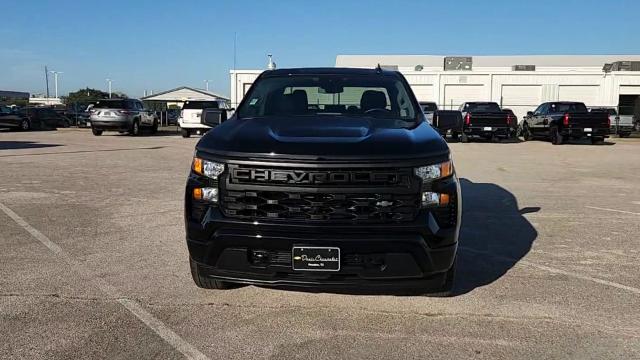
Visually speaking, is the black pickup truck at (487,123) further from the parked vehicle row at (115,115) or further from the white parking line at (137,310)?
the white parking line at (137,310)

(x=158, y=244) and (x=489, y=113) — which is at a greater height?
(x=489, y=113)

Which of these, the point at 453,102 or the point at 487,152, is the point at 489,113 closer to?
the point at 487,152

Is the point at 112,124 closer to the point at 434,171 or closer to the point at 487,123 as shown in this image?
the point at 487,123

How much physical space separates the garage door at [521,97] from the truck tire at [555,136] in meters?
15.4

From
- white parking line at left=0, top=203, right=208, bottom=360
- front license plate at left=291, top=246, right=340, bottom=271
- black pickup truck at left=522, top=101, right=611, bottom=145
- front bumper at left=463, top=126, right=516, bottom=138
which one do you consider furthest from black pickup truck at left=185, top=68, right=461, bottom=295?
front bumper at left=463, top=126, right=516, bottom=138

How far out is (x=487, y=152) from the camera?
2058cm

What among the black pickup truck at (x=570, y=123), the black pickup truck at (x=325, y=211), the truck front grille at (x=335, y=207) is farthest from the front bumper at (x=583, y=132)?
the truck front grille at (x=335, y=207)

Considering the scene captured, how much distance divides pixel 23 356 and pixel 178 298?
1.23m

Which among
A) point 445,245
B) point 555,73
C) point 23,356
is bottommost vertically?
point 23,356

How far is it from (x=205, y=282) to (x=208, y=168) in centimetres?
101

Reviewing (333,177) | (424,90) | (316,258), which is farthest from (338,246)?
(424,90)

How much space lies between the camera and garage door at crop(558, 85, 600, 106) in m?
39.4

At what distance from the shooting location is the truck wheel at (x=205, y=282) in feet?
14.1

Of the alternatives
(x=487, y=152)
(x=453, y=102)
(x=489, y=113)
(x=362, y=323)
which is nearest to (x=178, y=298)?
(x=362, y=323)
